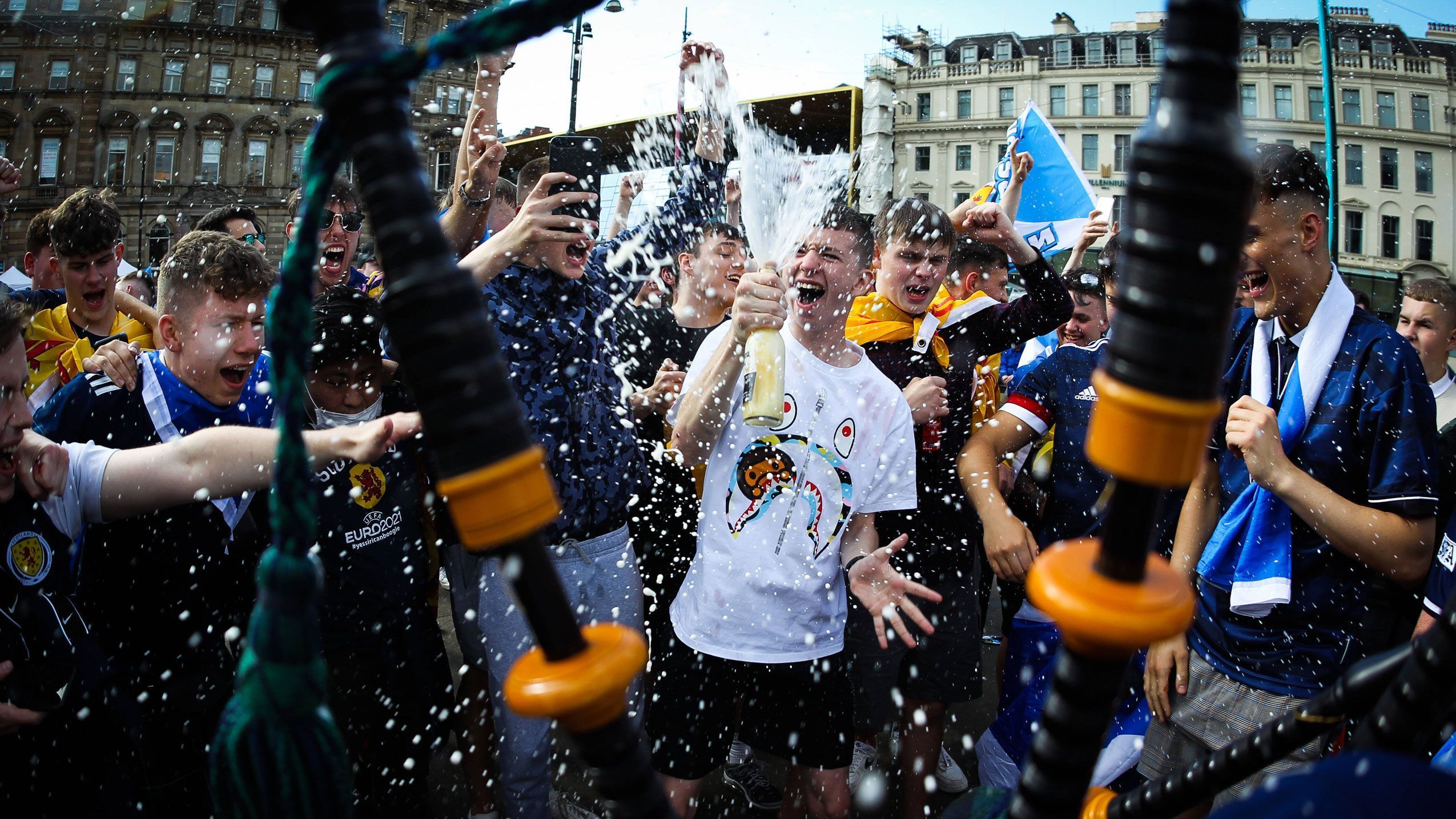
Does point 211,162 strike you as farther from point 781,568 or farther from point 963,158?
point 781,568

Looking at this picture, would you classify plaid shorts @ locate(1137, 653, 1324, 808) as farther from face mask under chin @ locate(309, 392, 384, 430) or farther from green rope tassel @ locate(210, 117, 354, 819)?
face mask under chin @ locate(309, 392, 384, 430)

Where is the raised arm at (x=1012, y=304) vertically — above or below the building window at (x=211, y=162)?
below

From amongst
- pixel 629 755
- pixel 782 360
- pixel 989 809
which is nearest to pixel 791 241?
pixel 782 360

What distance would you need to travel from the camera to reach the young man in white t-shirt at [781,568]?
3.00 metres

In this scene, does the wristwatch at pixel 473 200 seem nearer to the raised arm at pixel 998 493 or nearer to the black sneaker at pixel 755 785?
the raised arm at pixel 998 493

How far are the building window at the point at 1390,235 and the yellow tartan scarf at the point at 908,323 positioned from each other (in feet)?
158

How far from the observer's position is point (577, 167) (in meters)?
3.31

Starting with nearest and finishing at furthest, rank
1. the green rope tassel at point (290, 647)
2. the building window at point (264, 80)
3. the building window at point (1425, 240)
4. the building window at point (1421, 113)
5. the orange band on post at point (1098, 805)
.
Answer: the green rope tassel at point (290, 647) → the orange band on post at point (1098, 805) → the building window at point (1421, 113) → the building window at point (1425, 240) → the building window at point (264, 80)

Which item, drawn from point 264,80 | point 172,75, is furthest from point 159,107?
point 264,80

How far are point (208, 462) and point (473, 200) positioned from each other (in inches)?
62.3

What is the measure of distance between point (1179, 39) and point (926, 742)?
12.9ft

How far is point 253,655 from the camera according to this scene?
2.26 ft

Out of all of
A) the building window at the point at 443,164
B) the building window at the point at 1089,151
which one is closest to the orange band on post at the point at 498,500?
the building window at the point at 443,164

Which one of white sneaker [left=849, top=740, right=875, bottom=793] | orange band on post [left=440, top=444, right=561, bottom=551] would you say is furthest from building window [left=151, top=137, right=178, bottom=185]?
orange band on post [left=440, top=444, right=561, bottom=551]
